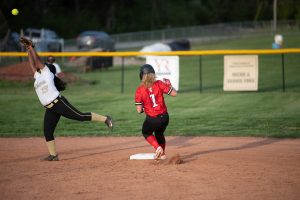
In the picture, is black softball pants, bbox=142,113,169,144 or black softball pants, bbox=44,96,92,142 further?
black softball pants, bbox=44,96,92,142

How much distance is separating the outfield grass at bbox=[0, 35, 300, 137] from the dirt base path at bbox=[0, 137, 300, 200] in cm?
149

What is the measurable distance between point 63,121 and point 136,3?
64.0 meters

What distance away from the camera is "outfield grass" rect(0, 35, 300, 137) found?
613 inches

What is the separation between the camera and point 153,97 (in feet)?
34.9

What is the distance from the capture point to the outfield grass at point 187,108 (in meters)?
15.6

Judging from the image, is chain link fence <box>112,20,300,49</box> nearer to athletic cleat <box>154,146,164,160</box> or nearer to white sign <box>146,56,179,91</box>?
white sign <box>146,56,179,91</box>

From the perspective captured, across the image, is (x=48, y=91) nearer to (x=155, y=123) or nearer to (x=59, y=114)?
(x=59, y=114)

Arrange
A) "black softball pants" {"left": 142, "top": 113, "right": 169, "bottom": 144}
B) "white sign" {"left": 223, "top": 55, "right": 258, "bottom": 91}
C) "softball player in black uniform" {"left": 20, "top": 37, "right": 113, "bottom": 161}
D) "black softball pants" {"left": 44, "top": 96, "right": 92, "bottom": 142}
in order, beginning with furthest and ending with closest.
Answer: "white sign" {"left": 223, "top": 55, "right": 258, "bottom": 91} → "black softball pants" {"left": 44, "top": 96, "right": 92, "bottom": 142} → "softball player in black uniform" {"left": 20, "top": 37, "right": 113, "bottom": 161} → "black softball pants" {"left": 142, "top": 113, "right": 169, "bottom": 144}

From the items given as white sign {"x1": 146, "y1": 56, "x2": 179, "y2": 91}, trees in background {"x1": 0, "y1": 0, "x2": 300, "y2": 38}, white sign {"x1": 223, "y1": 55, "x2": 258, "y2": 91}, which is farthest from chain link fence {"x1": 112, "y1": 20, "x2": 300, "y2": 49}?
white sign {"x1": 223, "y1": 55, "x2": 258, "y2": 91}

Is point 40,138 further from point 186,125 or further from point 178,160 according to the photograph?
point 178,160

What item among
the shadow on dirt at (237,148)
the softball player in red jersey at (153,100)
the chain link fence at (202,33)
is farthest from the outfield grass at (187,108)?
the chain link fence at (202,33)

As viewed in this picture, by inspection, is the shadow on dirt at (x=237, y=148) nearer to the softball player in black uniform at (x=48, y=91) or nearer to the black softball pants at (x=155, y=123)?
the black softball pants at (x=155, y=123)

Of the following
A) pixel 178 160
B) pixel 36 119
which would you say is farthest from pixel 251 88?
pixel 178 160

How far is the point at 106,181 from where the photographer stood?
9.61 meters
